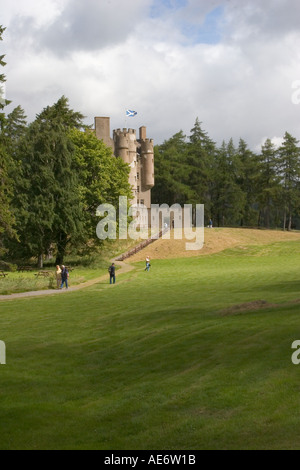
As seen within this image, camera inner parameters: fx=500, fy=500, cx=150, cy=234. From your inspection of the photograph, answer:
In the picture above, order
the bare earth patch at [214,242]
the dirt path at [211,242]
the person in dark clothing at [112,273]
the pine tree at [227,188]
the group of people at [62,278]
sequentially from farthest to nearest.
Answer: the pine tree at [227,188], the bare earth patch at [214,242], the dirt path at [211,242], the person in dark clothing at [112,273], the group of people at [62,278]

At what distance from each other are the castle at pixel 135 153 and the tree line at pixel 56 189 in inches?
938

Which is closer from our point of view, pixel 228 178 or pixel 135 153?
pixel 135 153

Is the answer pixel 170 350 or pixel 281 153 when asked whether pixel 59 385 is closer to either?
pixel 170 350

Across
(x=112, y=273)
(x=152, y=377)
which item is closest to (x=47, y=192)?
(x=112, y=273)

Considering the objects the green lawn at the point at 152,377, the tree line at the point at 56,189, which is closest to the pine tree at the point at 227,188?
the tree line at the point at 56,189

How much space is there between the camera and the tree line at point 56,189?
53531 millimetres

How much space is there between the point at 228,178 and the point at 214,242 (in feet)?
103

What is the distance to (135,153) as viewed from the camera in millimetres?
90875

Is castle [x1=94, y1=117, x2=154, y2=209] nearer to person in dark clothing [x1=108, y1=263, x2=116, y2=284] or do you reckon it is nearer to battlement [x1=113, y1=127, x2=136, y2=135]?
battlement [x1=113, y1=127, x2=136, y2=135]

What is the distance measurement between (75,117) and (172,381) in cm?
6545

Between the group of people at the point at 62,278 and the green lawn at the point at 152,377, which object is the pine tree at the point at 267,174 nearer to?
the group of people at the point at 62,278

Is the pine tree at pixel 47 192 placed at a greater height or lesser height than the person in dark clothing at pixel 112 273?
A: greater

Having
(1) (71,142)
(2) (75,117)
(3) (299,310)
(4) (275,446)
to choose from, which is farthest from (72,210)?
(4) (275,446)

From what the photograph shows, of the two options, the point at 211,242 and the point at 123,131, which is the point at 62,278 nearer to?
the point at 211,242
